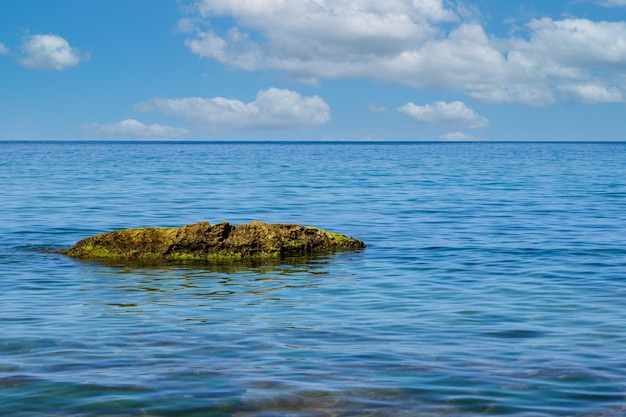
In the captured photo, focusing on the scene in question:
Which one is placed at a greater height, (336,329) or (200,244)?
(200,244)

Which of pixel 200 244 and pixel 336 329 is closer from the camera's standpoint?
pixel 336 329

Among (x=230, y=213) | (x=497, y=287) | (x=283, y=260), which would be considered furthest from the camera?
(x=230, y=213)

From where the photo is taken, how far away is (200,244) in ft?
56.8

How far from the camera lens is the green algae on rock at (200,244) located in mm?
17250

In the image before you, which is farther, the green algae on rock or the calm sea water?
the green algae on rock

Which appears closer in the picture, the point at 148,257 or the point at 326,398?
the point at 326,398

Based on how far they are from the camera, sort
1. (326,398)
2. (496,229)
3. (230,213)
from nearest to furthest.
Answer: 1. (326,398)
2. (496,229)
3. (230,213)

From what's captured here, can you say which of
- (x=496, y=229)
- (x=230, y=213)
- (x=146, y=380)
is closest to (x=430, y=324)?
(x=146, y=380)

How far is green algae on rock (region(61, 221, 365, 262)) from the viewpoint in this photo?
17250 mm

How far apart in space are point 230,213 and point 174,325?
1737 cm

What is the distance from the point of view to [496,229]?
76.2 ft

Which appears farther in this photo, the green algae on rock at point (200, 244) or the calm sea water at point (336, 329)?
the green algae on rock at point (200, 244)

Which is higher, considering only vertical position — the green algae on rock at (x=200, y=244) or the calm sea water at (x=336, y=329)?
the green algae on rock at (x=200, y=244)

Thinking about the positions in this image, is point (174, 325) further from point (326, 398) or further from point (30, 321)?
point (326, 398)
